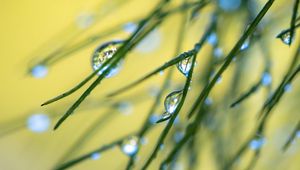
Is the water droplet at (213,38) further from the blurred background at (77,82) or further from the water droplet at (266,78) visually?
the blurred background at (77,82)

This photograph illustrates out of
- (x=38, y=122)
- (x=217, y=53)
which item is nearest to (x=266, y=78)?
(x=217, y=53)

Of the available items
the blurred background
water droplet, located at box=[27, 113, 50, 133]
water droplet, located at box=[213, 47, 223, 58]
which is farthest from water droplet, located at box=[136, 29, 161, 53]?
water droplet, located at box=[213, 47, 223, 58]

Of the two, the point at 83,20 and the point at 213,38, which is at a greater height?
the point at 83,20

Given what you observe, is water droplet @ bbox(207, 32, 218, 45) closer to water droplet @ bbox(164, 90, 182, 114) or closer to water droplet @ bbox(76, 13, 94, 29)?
water droplet @ bbox(164, 90, 182, 114)

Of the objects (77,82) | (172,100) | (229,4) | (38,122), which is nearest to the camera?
(172,100)

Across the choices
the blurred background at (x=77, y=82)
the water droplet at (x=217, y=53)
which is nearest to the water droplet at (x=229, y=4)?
the water droplet at (x=217, y=53)

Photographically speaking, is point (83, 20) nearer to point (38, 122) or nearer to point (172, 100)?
point (38, 122)
